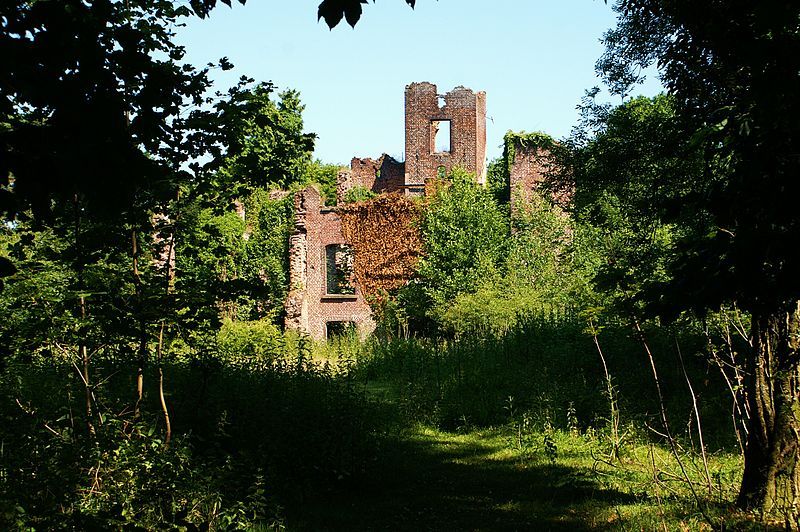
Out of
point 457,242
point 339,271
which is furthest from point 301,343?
point 339,271

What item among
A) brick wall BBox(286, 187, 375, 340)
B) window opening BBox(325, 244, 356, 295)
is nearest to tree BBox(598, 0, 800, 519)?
brick wall BBox(286, 187, 375, 340)

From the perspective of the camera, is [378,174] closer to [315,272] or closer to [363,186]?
[363,186]

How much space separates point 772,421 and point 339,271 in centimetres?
2264

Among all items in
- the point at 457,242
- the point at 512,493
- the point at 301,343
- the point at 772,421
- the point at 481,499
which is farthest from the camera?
the point at 457,242

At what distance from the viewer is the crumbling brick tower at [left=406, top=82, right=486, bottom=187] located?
117 feet

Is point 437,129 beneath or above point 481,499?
above

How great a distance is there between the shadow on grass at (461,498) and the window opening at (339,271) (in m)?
18.4

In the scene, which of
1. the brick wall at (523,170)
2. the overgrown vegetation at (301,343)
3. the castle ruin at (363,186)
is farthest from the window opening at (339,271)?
the overgrown vegetation at (301,343)

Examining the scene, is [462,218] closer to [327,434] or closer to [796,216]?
[327,434]

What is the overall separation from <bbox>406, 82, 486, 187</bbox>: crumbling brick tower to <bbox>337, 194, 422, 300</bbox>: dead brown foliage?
32.3 ft

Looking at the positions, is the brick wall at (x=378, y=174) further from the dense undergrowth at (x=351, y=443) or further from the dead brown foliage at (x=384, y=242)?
the dense undergrowth at (x=351, y=443)

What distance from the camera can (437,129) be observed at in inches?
1455

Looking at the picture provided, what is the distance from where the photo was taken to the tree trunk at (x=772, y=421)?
521cm

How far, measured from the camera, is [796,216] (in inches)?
136
